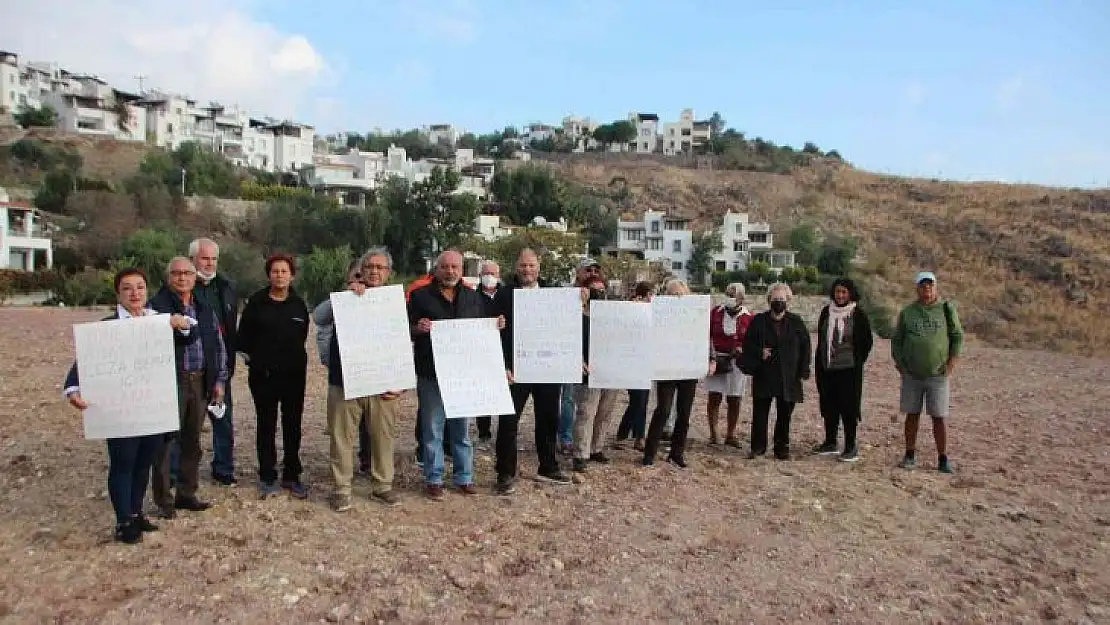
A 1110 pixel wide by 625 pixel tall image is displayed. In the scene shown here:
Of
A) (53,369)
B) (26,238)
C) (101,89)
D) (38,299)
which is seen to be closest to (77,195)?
(26,238)

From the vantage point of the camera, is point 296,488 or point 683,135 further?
point 683,135

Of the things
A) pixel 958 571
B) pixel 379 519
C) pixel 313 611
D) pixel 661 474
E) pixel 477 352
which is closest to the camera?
pixel 313 611

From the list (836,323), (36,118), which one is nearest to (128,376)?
(836,323)

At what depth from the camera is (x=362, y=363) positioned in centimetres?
519

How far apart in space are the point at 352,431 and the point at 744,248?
5080 cm

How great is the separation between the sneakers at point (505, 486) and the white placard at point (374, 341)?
112cm

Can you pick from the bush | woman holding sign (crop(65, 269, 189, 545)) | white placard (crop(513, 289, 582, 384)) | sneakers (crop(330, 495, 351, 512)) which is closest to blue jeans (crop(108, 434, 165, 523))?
woman holding sign (crop(65, 269, 189, 545))

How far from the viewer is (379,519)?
5.20 meters

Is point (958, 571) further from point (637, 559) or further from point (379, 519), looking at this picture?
point (379, 519)

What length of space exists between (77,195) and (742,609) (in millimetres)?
46820

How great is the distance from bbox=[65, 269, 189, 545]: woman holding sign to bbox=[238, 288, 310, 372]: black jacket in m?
0.64

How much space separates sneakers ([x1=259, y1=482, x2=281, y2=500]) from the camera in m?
5.54

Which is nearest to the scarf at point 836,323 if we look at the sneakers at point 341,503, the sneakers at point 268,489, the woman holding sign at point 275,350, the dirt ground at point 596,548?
the dirt ground at point 596,548

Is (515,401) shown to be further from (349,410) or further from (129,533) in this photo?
(129,533)
